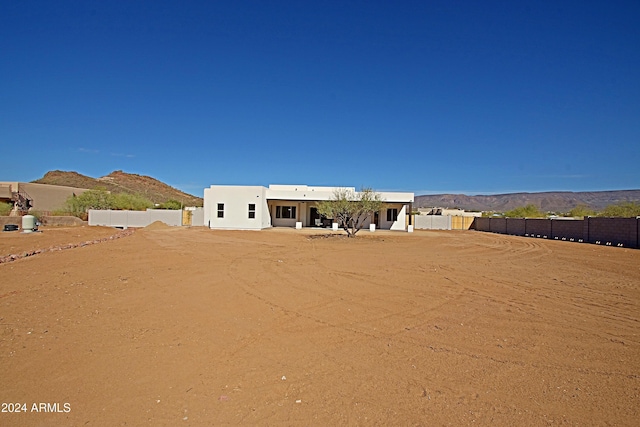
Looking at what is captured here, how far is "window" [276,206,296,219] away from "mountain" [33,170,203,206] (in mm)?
48086

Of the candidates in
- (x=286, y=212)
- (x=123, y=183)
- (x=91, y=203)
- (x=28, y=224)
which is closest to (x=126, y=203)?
(x=91, y=203)

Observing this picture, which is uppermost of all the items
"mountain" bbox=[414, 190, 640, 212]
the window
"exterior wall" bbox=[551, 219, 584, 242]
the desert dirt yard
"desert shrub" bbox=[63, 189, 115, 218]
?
"mountain" bbox=[414, 190, 640, 212]

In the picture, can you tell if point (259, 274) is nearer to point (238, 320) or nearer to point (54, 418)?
point (238, 320)

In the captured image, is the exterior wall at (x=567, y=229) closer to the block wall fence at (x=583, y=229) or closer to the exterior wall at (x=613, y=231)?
the block wall fence at (x=583, y=229)

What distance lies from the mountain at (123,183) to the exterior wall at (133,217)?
4168 cm

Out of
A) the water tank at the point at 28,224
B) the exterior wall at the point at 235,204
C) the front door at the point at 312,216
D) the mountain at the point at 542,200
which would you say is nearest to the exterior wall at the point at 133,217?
the exterior wall at the point at 235,204

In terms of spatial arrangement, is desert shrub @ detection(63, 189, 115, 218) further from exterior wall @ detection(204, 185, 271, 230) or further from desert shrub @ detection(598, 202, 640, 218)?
desert shrub @ detection(598, 202, 640, 218)

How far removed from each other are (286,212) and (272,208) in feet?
4.57

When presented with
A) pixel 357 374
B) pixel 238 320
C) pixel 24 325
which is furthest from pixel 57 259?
pixel 357 374

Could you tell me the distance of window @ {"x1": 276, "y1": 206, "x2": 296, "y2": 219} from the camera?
38.9 m

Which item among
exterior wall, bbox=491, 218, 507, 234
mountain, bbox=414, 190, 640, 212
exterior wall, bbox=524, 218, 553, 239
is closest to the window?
exterior wall, bbox=491, 218, 507, 234

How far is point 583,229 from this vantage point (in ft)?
91.2

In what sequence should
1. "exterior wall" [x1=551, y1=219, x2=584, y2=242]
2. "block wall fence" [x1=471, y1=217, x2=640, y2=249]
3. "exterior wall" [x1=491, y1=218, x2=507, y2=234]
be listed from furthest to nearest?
"exterior wall" [x1=491, y1=218, x2=507, y2=234]
"exterior wall" [x1=551, y1=219, x2=584, y2=242]
"block wall fence" [x1=471, y1=217, x2=640, y2=249]

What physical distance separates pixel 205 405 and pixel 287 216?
3520 cm
